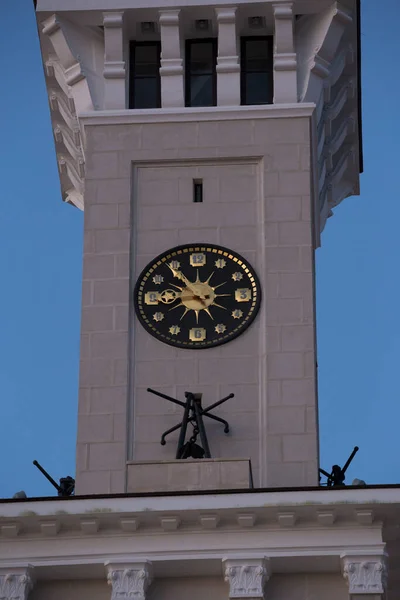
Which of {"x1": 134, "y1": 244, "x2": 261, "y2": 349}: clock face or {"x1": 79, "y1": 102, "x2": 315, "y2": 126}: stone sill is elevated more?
{"x1": 79, "y1": 102, "x2": 315, "y2": 126}: stone sill

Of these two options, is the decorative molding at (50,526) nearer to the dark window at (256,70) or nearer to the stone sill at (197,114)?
the stone sill at (197,114)

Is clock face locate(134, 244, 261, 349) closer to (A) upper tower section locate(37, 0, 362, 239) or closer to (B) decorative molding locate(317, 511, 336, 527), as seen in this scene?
(A) upper tower section locate(37, 0, 362, 239)

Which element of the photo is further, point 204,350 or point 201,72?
point 201,72

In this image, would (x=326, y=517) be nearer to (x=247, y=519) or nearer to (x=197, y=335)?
(x=247, y=519)

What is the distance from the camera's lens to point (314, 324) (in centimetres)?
4266

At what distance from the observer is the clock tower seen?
4150 centimetres

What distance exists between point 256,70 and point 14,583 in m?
12.3

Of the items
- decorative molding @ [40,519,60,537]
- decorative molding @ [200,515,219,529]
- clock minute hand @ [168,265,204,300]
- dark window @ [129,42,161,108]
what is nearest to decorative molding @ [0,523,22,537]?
decorative molding @ [40,519,60,537]

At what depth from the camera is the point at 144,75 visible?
46.7 metres

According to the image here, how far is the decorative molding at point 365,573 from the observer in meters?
37.8

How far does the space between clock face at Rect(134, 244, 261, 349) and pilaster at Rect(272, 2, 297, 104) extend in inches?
148

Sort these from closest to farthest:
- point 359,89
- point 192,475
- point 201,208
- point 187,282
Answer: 1. point 192,475
2. point 187,282
3. point 201,208
4. point 359,89

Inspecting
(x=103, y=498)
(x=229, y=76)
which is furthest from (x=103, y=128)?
(x=103, y=498)

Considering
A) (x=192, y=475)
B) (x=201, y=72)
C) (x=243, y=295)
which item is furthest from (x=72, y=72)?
(x=192, y=475)
